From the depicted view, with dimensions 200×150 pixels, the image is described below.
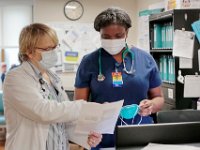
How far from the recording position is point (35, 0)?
471cm

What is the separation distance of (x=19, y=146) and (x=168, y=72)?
1.87 metres

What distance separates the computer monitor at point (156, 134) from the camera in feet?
4.00

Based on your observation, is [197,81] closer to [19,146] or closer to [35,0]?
[19,146]

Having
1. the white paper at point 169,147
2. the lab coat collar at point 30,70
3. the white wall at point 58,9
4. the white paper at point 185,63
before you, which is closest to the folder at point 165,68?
the white paper at point 185,63

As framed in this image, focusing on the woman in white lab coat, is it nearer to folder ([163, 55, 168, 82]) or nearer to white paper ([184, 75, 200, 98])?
white paper ([184, 75, 200, 98])

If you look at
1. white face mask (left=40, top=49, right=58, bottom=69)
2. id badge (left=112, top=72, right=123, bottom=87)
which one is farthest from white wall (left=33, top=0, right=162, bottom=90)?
white face mask (left=40, top=49, right=58, bottom=69)

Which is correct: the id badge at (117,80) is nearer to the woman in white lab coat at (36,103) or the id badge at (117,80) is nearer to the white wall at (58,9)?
the woman in white lab coat at (36,103)

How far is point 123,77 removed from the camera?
1.67 metres

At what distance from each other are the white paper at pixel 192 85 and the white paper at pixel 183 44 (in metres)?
0.19

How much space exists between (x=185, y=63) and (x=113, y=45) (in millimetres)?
1077

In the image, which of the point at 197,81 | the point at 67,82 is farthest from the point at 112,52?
the point at 67,82

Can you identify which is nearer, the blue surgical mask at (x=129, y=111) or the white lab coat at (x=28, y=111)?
the white lab coat at (x=28, y=111)

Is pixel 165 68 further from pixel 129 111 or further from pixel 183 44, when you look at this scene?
pixel 129 111

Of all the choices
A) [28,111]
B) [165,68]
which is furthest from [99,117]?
[165,68]
